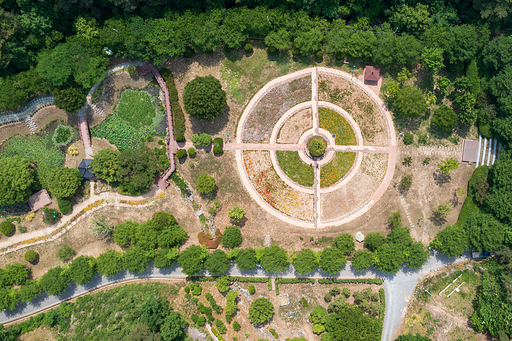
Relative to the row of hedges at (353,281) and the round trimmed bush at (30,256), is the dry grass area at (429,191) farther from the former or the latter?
the round trimmed bush at (30,256)

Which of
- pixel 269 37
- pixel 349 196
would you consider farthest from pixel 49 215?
pixel 349 196

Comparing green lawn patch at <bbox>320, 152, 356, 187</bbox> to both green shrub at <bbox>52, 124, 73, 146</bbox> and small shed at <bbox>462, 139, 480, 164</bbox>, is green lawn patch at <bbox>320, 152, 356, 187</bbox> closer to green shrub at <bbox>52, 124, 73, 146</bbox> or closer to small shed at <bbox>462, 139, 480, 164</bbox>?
small shed at <bbox>462, 139, 480, 164</bbox>

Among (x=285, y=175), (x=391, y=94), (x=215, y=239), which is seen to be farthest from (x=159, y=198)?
(x=391, y=94)

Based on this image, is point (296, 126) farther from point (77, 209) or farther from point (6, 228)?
point (6, 228)

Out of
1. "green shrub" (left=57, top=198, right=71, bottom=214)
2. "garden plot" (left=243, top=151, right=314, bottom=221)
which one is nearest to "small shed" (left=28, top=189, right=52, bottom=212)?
"green shrub" (left=57, top=198, right=71, bottom=214)

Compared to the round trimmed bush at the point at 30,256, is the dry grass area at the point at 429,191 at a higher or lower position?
higher

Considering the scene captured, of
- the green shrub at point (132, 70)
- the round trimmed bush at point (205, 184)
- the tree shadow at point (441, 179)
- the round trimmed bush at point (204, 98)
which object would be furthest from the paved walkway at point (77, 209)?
the tree shadow at point (441, 179)

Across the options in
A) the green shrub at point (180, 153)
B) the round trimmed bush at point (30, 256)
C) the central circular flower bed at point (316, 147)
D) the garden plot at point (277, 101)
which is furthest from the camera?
the garden plot at point (277, 101)
